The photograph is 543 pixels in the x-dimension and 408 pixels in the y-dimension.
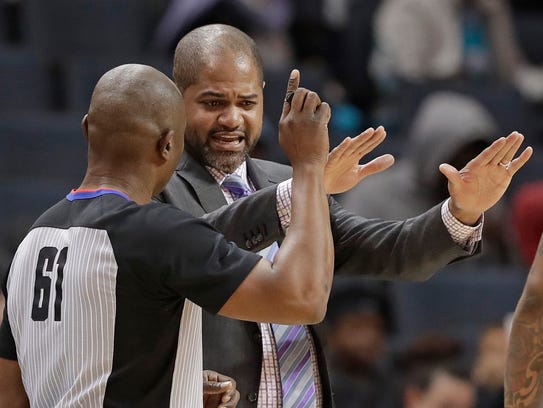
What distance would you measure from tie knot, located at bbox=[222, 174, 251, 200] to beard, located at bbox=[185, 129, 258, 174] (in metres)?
0.05

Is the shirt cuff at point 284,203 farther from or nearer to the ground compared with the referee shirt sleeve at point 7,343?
farther from the ground

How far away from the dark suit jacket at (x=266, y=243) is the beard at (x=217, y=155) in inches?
1.5

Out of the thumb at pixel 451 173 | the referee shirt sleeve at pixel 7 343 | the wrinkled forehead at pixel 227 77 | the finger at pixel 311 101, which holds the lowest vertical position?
the referee shirt sleeve at pixel 7 343

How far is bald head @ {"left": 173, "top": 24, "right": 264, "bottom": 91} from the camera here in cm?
351

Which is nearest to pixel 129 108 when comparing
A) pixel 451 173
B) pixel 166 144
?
pixel 166 144

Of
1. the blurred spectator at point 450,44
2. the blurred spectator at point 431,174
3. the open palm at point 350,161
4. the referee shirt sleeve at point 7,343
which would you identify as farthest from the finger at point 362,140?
the blurred spectator at point 450,44

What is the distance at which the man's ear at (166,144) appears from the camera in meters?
2.91

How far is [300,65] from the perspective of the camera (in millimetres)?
8922

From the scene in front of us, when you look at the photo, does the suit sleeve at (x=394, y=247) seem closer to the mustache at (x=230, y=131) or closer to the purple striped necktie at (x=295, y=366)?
the purple striped necktie at (x=295, y=366)

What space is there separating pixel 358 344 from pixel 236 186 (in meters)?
3.10

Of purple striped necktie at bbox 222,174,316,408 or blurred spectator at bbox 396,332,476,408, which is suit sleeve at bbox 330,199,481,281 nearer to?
purple striped necktie at bbox 222,174,316,408

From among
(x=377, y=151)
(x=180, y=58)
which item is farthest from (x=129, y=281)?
(x=377, y=151)

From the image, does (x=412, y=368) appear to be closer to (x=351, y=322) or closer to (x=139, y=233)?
(x=351, y=322)

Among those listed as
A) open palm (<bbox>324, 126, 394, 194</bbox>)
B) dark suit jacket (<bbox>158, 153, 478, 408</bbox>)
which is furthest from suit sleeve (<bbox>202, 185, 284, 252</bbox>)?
open palm (<bbox>324, 126, 394, 194</bbox>)
